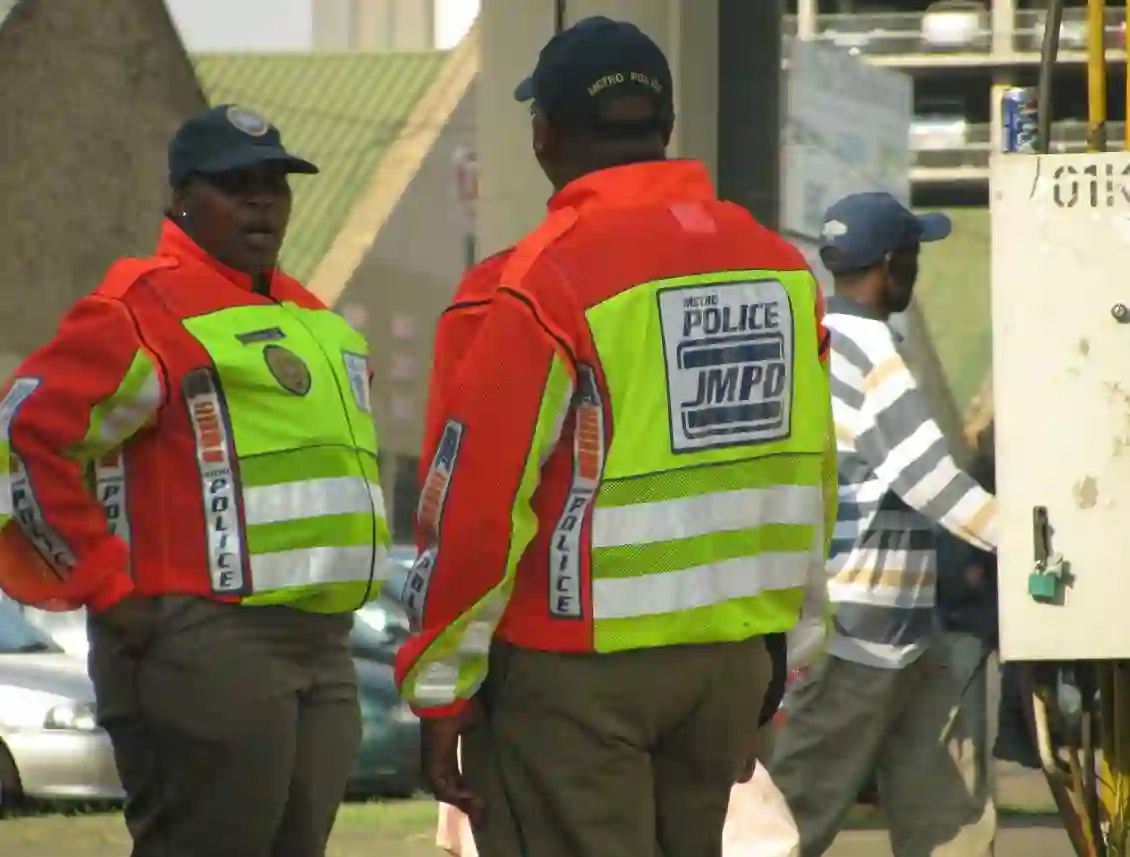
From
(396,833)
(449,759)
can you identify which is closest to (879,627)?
(449,759)

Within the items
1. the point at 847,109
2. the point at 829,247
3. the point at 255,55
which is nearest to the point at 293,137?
the point at 255,55

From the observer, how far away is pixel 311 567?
5020 mm

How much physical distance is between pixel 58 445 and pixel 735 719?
4.84ft

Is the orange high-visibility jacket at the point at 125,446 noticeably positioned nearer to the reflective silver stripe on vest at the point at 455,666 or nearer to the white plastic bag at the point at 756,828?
the reflective silver stripe on vest at the point at 455,666

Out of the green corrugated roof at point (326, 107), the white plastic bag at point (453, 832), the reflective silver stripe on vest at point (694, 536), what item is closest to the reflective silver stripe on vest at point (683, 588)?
the reflective silver stripe on vest at point (694, 536)

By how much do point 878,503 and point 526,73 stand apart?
1.94 m

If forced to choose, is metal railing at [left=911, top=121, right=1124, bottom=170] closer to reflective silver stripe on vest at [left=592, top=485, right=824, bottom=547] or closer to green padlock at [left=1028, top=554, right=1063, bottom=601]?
green padlock at [left=1028, top=554, right=1063, bottom=601]

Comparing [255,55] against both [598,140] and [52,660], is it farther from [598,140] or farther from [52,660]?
[598,140]

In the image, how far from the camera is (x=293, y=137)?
1676 inches

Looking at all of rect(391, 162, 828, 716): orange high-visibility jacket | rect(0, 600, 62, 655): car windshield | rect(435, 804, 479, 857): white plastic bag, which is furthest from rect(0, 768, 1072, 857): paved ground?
rect(391, 162, 828, 716): orange high-visibility jacket

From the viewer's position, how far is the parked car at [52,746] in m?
12.9

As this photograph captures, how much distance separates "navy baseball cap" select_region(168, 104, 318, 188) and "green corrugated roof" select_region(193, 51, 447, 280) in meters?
34.8

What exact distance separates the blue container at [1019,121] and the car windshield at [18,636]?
8.66 metres

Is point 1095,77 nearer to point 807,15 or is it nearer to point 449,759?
point 449,759
